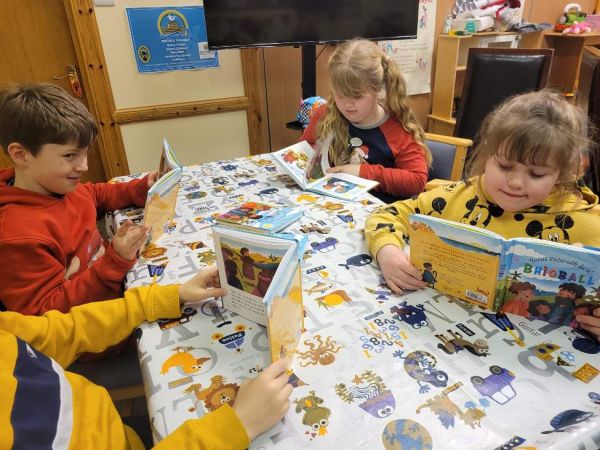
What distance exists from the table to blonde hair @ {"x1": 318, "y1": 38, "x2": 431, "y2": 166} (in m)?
0.84

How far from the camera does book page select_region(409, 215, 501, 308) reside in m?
0.83

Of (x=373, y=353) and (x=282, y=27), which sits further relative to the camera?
(x=282, y=27)

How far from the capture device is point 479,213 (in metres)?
1.05

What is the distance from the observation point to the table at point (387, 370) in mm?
613

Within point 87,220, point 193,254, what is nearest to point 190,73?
point 87,220

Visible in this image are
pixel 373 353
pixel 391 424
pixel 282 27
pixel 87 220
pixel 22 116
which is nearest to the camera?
pixel 391 424

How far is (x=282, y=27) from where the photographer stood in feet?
8.29

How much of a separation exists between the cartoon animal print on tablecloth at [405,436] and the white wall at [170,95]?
2.80 metres

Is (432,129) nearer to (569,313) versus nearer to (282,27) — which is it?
(282,27)

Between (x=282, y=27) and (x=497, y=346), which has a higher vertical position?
(x=282, y=27)

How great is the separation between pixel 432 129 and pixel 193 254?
3.44 metres

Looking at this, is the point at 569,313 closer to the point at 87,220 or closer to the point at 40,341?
the point at 40,341

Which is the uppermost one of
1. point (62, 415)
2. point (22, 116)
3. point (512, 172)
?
point (22, 116)

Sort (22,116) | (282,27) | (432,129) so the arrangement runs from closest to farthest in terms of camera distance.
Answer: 1. (22,116)
2. (282,27)
3. (432,129)
